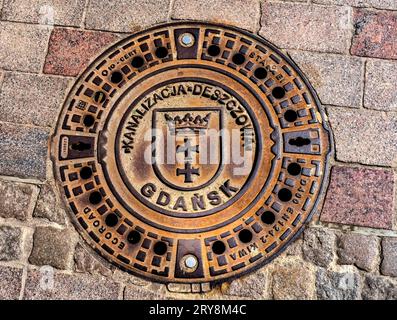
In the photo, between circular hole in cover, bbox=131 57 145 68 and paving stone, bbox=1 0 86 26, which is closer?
circular hole in cover, bbox=131 57 145 68

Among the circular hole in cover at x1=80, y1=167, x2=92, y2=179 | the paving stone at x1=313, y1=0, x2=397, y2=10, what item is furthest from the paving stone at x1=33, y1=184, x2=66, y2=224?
the paving stone at x1=313, y1=0, x2=397, y2=10

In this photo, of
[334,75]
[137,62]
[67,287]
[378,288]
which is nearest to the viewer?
[378,288]

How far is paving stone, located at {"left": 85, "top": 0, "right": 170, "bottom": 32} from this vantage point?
10.6 ft

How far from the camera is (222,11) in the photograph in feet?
10.6

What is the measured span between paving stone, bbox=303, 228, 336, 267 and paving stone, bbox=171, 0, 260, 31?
1.45m

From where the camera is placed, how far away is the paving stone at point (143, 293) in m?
2.81

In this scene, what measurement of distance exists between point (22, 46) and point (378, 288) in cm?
286

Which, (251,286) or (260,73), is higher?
(260,73)

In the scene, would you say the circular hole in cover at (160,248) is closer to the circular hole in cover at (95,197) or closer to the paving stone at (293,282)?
the circular hole in cover at (95,197)

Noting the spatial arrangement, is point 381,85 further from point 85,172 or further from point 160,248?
point 85,172

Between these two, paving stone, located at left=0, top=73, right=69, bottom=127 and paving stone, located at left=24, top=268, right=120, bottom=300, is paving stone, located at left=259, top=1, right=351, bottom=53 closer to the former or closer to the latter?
paving stone, located at left=0, top=73, right=69, bottom=127

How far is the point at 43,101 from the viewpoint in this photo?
3.15 meters

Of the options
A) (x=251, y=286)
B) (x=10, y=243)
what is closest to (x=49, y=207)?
(x=10, y=243)
